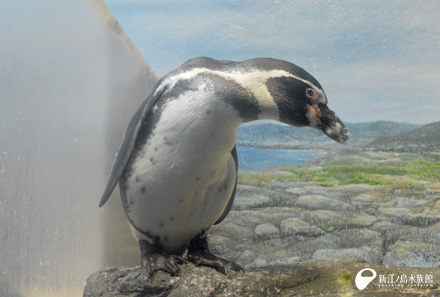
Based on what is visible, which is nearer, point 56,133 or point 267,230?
point 56,133

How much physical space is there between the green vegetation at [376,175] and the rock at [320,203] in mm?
93

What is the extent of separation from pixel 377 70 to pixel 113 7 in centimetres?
173

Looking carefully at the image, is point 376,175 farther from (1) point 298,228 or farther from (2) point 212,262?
(2) point 212,262

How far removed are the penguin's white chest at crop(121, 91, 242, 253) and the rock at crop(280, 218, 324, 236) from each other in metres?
1.00

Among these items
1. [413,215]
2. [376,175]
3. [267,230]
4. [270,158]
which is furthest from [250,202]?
[413,215]

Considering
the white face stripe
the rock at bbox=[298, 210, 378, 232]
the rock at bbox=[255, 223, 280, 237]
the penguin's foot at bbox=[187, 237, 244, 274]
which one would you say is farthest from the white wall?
the rock at bbox=[298, 210, 378, 232]

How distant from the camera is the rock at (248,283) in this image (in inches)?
47.9

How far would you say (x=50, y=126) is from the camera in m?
1.47

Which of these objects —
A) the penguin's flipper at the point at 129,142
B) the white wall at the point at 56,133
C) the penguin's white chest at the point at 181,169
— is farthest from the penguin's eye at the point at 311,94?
the white wall at the point at 56,133

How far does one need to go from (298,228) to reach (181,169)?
49.7 inches

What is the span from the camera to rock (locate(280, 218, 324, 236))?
2.32 m

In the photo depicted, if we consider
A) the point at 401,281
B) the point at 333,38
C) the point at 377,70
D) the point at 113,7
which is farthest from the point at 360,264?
the point at 113,7

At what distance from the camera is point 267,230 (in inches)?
92.2

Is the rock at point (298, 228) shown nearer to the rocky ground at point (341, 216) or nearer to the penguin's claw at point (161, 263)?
the rocky ground at point (341, 216)
